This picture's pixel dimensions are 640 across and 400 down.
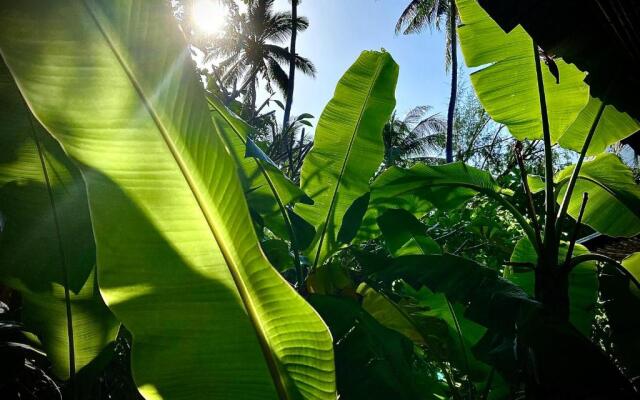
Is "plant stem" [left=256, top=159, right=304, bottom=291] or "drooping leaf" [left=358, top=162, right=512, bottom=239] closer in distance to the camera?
"plant stem" [left=256, top=159, right=304, bottom=291]

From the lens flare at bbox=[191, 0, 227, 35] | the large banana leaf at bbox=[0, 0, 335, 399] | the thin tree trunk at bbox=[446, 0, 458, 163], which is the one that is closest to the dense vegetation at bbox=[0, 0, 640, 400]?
the large banana leaf at bbox=[0, 0, 335, 399]

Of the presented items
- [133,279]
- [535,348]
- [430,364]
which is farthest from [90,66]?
[430,364]

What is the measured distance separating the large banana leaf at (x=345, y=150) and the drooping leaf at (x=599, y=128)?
99 cm

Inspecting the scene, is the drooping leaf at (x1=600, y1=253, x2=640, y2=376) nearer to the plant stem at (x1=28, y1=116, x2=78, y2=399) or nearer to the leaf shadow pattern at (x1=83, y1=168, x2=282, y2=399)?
the leaf shadow pattern at (x1=83, y1=168, x2=282, y2=399)

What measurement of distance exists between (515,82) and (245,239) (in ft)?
5.95

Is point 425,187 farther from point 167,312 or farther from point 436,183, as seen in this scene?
point 167,312

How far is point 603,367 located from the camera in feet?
3.82

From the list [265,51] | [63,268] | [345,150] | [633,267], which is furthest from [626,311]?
[265,51]

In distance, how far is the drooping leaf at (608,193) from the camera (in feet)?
7.28

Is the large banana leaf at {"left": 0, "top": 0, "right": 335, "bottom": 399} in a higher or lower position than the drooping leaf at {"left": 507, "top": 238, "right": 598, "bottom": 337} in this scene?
higher

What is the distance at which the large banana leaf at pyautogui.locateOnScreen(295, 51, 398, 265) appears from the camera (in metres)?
2.05

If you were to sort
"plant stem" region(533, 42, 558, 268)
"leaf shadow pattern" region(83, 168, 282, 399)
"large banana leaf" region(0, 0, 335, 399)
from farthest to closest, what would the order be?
"plant stem" region(533, 42, 558, 268) → "leaf shadow pattern" region(83, 168, 282, 399) → "large banana leaf" region(0, 0, 335, 399)

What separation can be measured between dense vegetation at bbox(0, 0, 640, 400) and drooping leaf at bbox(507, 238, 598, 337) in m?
0.01

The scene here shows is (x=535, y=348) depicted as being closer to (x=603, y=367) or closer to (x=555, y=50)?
(x=603, y=367)
